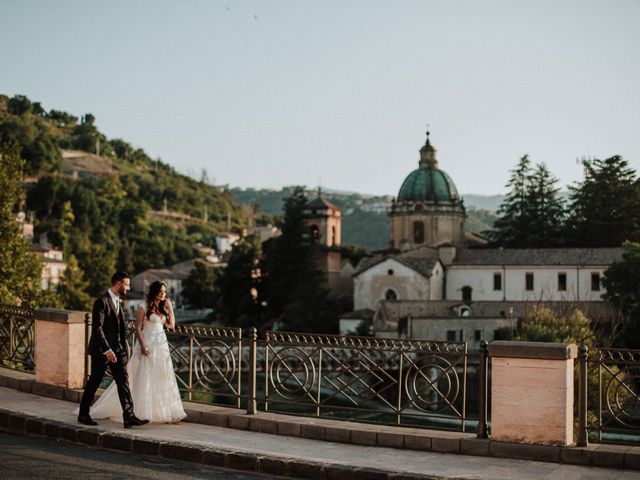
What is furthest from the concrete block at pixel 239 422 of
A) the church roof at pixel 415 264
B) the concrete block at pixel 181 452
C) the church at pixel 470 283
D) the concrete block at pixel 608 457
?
the church roof at pixel 415 264

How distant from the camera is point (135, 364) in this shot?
32.8 feet

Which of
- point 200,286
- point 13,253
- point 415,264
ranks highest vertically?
point 415,264

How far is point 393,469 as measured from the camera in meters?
7.88

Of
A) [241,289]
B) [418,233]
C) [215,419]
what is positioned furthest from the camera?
[418,233]

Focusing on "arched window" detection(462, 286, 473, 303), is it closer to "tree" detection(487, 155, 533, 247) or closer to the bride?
"tree" detection(487, 155, 533, 247)

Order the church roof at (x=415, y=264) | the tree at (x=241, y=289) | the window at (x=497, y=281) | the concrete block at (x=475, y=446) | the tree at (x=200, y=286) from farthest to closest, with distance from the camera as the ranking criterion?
the tree at (x=200, y=286), the tree at (x=241, y=289), the window at (x=497, y=281), the church roof at (x=415, y=264), the concrete block at (x=475, y=446)

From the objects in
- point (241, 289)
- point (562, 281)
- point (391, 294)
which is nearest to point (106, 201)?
point (241, 289)

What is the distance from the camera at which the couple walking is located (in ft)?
32.0

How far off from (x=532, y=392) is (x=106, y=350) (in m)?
4.59

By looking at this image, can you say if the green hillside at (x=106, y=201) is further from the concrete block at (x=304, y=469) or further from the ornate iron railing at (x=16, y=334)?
the concrete block at (x=304, y=469)

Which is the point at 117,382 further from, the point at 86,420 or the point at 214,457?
the point at 214,457

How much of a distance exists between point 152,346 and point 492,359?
3.81 m

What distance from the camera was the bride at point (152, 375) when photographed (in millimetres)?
9844

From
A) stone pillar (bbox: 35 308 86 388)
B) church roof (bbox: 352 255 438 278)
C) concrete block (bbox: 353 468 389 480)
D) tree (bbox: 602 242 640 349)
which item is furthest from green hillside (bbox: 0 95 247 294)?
concrete block (bbox: 353 468 389 480)
